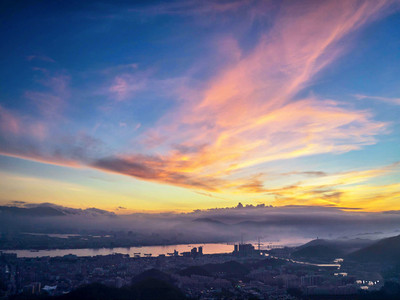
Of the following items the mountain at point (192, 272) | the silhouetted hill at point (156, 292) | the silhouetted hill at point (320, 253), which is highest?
the silhouetted hill at point (156, 292)

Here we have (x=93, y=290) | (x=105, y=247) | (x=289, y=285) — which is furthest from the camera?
(x=105, y=247)

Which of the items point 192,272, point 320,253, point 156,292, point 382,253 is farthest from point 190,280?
point 320,253

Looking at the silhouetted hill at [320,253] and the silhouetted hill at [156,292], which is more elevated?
the silhouetted hill at [156,292]

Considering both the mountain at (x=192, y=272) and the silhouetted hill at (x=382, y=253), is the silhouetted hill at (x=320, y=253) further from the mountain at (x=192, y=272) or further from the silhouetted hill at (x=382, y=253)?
the mountain at (x=192, y=272)

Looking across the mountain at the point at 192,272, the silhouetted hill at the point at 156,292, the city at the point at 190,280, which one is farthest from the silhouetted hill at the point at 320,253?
the silhouetted hill at the point at 156,292

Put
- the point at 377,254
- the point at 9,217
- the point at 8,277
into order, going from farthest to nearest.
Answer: the point at 9,217, the point at 377,254, the point at 8,277

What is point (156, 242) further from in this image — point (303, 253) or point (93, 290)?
point (93, 290)

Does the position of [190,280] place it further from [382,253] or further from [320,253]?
[320,253]

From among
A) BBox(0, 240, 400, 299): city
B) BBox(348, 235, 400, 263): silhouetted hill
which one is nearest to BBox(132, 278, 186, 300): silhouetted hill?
BBox(0, 240, 400, 299): city

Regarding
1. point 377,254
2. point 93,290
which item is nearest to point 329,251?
point 377,254
